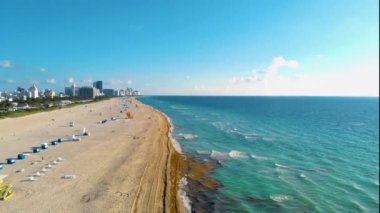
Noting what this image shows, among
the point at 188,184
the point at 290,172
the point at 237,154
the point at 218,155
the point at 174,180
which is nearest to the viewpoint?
the point at 188,184

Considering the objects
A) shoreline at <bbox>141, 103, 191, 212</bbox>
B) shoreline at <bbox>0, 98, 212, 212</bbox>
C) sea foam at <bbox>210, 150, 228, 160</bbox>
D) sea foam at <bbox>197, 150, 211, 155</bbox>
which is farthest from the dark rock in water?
sea foam at <bbox>197, 150, 211, 155</bbox>

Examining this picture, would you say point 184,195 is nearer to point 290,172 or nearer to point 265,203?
point 265,203

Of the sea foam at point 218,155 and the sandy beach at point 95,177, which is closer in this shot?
the sandy beach at point 95,177

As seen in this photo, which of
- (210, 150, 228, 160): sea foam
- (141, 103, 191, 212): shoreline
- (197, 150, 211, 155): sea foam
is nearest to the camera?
(141, 103, 191, 212): shoreline

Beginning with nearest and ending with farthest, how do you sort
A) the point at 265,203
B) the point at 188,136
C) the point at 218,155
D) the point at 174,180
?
1. the point at 265,203
2. the point at 174,180
3. the point at 218,155
4. the point at 188,136

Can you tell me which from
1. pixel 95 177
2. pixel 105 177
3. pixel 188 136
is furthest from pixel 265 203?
pixel 188 136

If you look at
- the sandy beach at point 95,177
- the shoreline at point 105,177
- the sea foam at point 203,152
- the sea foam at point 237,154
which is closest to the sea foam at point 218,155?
the sea foam at point 203,152

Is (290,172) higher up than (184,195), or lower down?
higher up

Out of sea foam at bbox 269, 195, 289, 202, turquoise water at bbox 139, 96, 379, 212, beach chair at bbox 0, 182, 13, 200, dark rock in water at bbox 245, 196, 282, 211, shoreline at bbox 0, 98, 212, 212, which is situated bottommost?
dark rock in water at bbox 245, 196, 282, 211

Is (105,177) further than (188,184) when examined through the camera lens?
No

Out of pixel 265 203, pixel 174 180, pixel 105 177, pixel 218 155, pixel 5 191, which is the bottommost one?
pixel 265 203

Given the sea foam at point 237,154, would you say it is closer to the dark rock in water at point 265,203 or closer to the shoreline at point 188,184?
the shoreline at point 188,184

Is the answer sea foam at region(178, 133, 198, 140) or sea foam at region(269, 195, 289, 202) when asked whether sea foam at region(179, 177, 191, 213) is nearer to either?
sea foam at region(269, 195, 289, 202)
